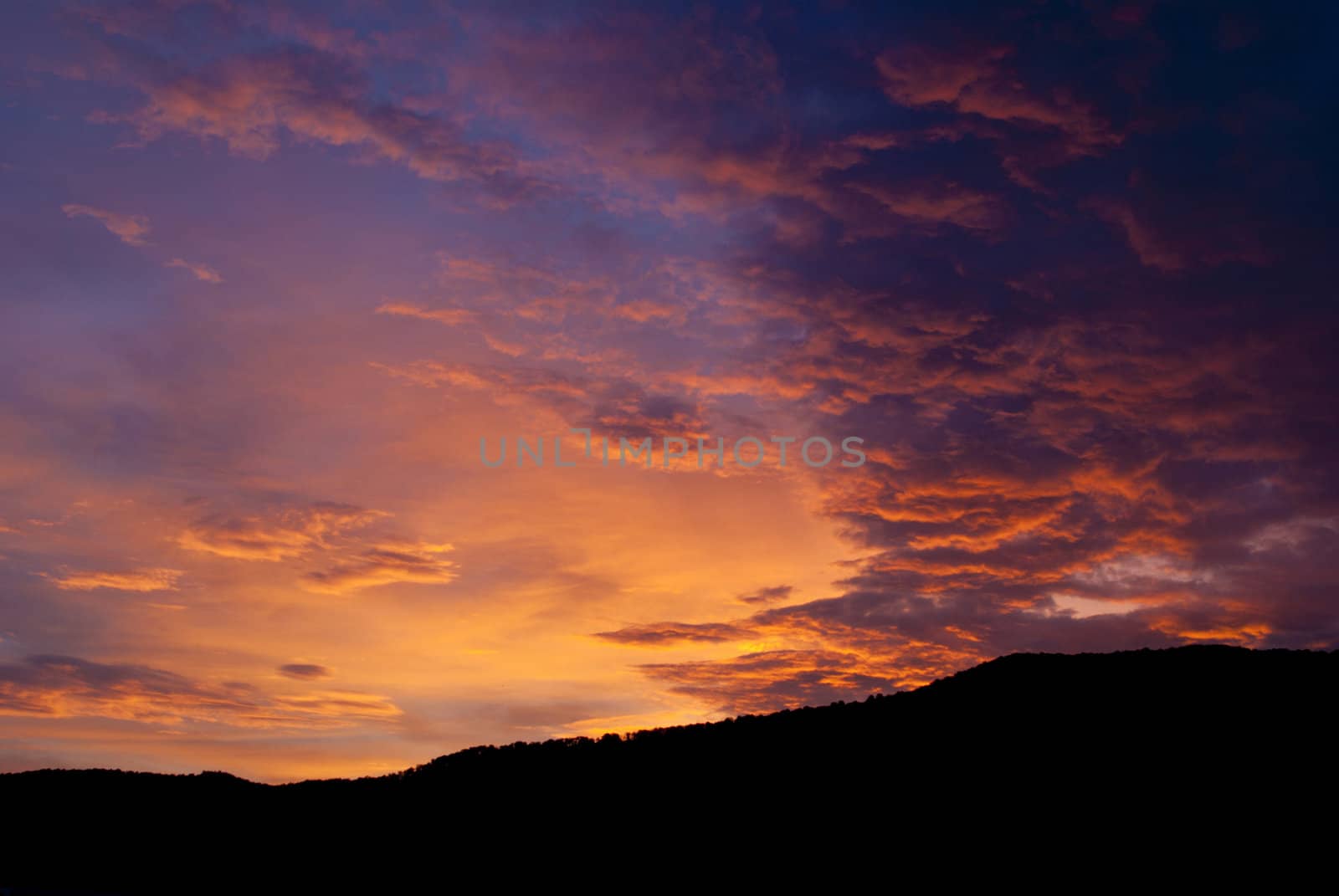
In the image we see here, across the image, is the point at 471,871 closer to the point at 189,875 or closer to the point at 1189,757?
the point at 189,875

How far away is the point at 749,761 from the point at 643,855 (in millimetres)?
4595

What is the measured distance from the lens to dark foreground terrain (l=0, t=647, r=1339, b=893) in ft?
73.2

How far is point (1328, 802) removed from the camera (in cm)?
2139

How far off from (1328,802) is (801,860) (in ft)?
38.5

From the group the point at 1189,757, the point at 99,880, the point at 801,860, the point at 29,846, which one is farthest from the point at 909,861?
the point at 29,846

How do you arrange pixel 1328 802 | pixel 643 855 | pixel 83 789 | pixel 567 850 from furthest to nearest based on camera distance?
pixel 83 789 → pixel 567 850 → pixel 643 855 → pixel 1328 802

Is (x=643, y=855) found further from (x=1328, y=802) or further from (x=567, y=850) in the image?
(x=1328, y=802)

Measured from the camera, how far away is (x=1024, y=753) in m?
26.2

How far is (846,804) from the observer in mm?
27469

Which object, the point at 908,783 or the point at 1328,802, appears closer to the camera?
the point at 1328,802

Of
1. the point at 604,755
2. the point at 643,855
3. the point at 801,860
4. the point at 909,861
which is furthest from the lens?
the point at 604,755

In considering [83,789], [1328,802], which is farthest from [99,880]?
[1328,802]

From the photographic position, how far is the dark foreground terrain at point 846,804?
2231 cm

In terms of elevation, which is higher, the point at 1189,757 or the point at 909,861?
the point at 1189,757
